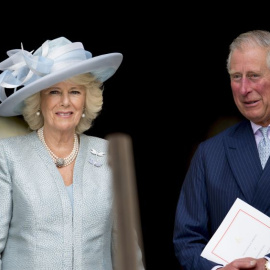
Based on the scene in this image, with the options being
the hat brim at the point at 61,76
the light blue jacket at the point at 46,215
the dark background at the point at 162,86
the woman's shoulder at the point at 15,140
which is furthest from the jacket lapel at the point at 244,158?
the dark background at the point at 162,86

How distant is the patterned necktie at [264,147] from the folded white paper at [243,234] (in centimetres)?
22

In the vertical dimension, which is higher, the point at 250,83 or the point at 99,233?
the point at 250,83

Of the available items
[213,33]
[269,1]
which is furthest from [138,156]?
[269,1]

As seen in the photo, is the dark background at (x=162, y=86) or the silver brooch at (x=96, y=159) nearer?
the silver brooch at (x=96, y=159)

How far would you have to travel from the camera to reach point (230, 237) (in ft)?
8.04

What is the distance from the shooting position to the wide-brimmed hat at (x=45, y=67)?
2.73 m

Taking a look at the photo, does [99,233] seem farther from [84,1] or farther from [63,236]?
[84,1]

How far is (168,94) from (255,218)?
1.86 meters

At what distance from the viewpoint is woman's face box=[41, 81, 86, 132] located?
270 cm

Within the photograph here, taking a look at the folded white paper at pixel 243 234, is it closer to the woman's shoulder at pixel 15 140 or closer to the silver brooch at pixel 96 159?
the silver brooch at pixel 96 159

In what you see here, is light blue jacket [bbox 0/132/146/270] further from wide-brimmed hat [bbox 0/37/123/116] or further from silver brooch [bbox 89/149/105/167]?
wide-brimmed hat [bbox 0/37/123/116]

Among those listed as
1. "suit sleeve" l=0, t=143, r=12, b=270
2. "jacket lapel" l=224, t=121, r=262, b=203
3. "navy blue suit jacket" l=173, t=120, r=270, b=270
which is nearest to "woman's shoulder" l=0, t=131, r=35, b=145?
"suit sleeve" l=0, t=143, r=12, b=270

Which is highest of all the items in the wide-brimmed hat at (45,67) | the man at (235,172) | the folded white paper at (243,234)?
the wide-brimmed hat at (45,67)

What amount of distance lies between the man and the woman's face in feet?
1.59
